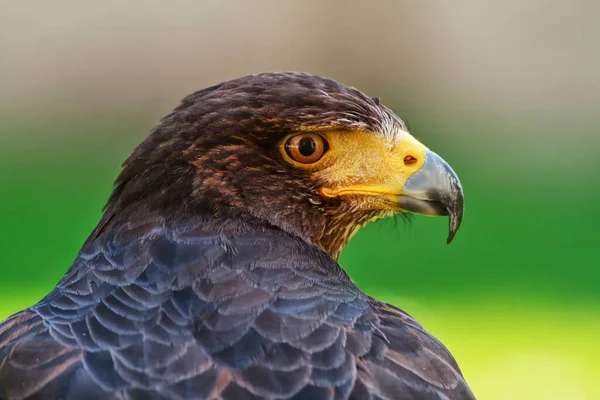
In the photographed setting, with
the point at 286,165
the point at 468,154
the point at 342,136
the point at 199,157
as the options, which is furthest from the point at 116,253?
the point at 468,154

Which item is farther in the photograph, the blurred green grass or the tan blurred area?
the tan blurred area

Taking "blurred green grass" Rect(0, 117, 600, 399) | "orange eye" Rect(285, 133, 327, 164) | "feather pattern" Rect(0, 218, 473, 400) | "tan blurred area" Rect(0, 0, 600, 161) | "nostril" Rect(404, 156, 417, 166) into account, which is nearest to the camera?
"feather pattern" Rect(0, 218, 473, 400)

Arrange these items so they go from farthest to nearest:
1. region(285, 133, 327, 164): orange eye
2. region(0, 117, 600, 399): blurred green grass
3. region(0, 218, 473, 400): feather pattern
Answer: region(0, 117, 600, 399): blurred green grass, region(285, 133, 327, 164): orange eye, region(0, 218, 473, 400): feather pattern

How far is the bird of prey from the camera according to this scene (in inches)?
116

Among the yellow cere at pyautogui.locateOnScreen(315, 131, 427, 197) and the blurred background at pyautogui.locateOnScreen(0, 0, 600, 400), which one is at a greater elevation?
the yellow cere at pyautogui.locateOnScreen(315, 131, 427, 197)

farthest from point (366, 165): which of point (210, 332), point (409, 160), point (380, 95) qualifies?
point (380, 95)

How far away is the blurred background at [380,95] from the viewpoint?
10.6 meters

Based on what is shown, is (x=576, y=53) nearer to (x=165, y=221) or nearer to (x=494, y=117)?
(x=494, y=117)

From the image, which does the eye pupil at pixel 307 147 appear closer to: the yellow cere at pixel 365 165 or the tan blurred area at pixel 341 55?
the yellow cere at pixel 365 165

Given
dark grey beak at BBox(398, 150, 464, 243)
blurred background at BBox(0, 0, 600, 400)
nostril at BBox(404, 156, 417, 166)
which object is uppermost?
nostril at BBox(404, 156, 417, 166)

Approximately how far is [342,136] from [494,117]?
530 inches

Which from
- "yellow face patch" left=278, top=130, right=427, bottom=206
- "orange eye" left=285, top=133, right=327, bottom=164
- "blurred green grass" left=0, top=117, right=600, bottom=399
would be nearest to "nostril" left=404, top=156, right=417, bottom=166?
"yellow face patch" left=278, top=130, right=427, bottom=206

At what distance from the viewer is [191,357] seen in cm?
296

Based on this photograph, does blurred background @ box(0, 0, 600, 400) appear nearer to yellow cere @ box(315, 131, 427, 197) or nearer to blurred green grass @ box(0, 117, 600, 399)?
blurred green grass @ box(0, 117, 600, 399)
